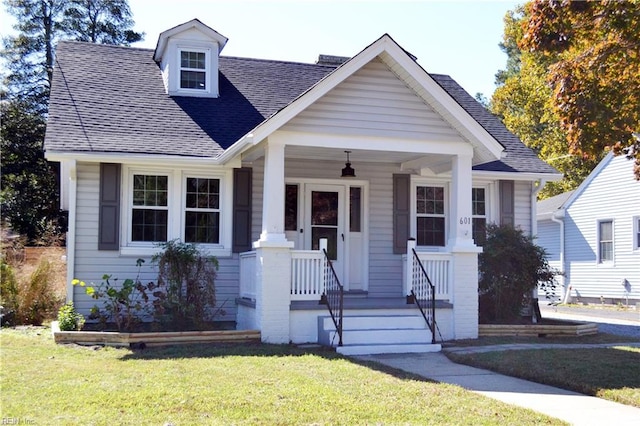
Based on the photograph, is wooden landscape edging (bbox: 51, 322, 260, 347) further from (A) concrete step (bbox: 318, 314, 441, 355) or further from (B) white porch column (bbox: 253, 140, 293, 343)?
(A) concrete step (bbox: 318, 314, 441, 355)

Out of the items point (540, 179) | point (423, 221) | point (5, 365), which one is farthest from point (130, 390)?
point (540, 179)

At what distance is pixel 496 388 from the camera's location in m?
7.57

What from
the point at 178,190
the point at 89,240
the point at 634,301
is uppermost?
the point at 178,190

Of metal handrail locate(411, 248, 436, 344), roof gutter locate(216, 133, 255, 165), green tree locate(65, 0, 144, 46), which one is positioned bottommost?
metal handrail locate(411, 248, 436, 344)

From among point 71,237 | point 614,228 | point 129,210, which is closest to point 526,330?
point 129,210

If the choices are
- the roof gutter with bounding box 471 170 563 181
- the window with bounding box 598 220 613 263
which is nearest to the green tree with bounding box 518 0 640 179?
the roof gutter with bounding box 471 170 563 181

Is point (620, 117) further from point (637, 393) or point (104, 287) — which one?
point (104, 287)

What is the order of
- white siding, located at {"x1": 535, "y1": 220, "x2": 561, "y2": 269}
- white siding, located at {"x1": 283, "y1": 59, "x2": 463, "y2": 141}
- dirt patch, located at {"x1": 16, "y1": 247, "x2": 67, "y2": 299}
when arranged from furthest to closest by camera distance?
white siding, located at {"x1": 535, "y1": 220, "x2": 561, "y2": 269} < dirt patch, located at {"x1": 16, "y1": 247, "x2": 67, "y2": 299} < white siding, located at {"x1": 283, "y1": 59, "x2": 463, "y2": 141}

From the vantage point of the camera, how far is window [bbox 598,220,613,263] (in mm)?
23359

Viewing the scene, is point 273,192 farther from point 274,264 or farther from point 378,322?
point 378,322

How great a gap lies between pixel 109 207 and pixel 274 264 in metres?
3.45

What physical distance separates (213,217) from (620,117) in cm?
731

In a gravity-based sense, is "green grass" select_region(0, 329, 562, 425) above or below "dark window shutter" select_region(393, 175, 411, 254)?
below

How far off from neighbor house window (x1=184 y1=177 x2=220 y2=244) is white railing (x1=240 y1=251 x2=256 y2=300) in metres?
0.87
